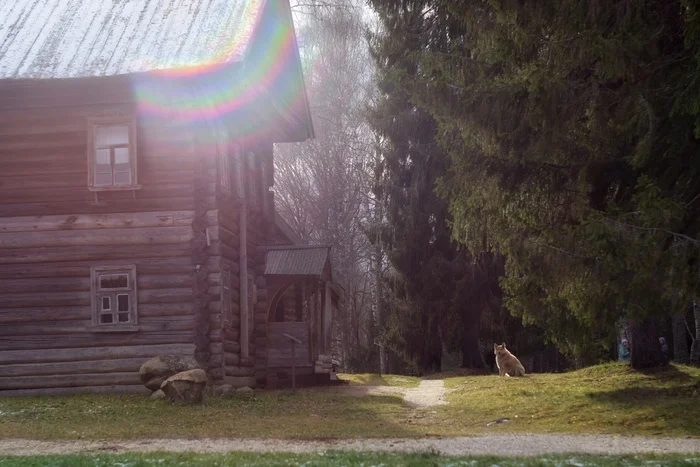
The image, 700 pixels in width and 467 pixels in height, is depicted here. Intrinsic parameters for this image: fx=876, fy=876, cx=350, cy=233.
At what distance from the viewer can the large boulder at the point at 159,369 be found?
16.5 meters

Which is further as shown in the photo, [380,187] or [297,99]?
[380,187]

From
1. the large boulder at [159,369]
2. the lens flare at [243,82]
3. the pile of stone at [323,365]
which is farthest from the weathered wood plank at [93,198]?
the pile of stone at [323,365]

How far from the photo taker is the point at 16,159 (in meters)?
18.2

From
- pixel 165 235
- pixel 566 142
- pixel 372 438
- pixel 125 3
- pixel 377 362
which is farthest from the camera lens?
pixel 377 362

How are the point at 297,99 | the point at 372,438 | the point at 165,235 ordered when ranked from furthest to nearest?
the point at 297,99 → the point at 165,235 → the point at 372,438

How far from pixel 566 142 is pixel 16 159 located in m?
11.3

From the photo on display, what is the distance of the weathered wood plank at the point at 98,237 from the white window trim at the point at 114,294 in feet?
1.74

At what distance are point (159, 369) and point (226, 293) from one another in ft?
10.6

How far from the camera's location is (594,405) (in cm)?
1406

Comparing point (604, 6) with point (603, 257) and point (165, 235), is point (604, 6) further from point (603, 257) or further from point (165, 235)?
point (165, 235)

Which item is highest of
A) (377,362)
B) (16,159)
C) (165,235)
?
(16,159)

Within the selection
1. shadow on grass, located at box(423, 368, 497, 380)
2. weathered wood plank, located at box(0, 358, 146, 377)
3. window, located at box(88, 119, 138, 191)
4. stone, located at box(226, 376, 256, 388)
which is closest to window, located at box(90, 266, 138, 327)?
weathered wood plank, located at box(0, 358, 146, 377)

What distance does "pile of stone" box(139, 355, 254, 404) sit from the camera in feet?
51.3

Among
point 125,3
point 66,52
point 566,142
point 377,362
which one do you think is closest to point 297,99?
point 125,3
